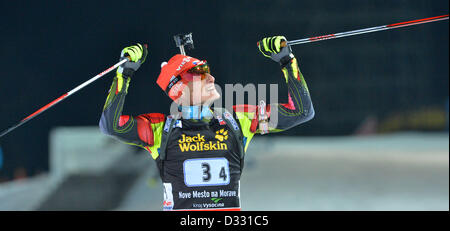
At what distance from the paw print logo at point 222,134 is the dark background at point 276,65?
777 cm

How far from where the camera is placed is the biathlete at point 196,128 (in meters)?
2.47

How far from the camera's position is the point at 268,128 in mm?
2596

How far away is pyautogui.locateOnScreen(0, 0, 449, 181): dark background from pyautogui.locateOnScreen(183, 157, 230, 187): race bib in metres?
7.82

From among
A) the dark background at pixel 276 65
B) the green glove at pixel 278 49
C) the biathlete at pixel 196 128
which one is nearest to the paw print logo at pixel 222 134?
the biathlete at pixel 196 128

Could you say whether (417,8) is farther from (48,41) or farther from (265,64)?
(48,41)

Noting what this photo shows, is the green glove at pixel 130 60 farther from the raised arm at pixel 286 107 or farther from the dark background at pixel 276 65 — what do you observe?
the dark background at pixel 276 65

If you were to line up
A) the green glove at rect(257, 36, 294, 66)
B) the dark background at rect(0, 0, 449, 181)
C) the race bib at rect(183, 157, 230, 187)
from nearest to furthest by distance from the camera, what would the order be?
the race bib at rect(183, 157, 230, 187), the green glove at rect(257, 36, 294, 66), the dark background at rect(0, 0, 449, 181)

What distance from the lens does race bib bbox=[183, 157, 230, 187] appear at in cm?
246

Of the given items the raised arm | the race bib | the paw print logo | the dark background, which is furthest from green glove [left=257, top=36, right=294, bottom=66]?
the dark background

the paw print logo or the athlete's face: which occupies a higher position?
the athlete's face

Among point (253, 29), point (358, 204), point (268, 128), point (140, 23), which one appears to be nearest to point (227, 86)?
point (268, 128)

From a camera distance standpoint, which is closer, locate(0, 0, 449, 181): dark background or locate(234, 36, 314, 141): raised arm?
locate(234, 36, 314, 141): raised arm

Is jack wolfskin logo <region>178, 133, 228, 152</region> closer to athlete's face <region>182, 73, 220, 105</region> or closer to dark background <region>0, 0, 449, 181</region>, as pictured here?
athlete's face <region>182, 73, 220, 105</region>

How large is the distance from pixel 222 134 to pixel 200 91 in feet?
0.77
